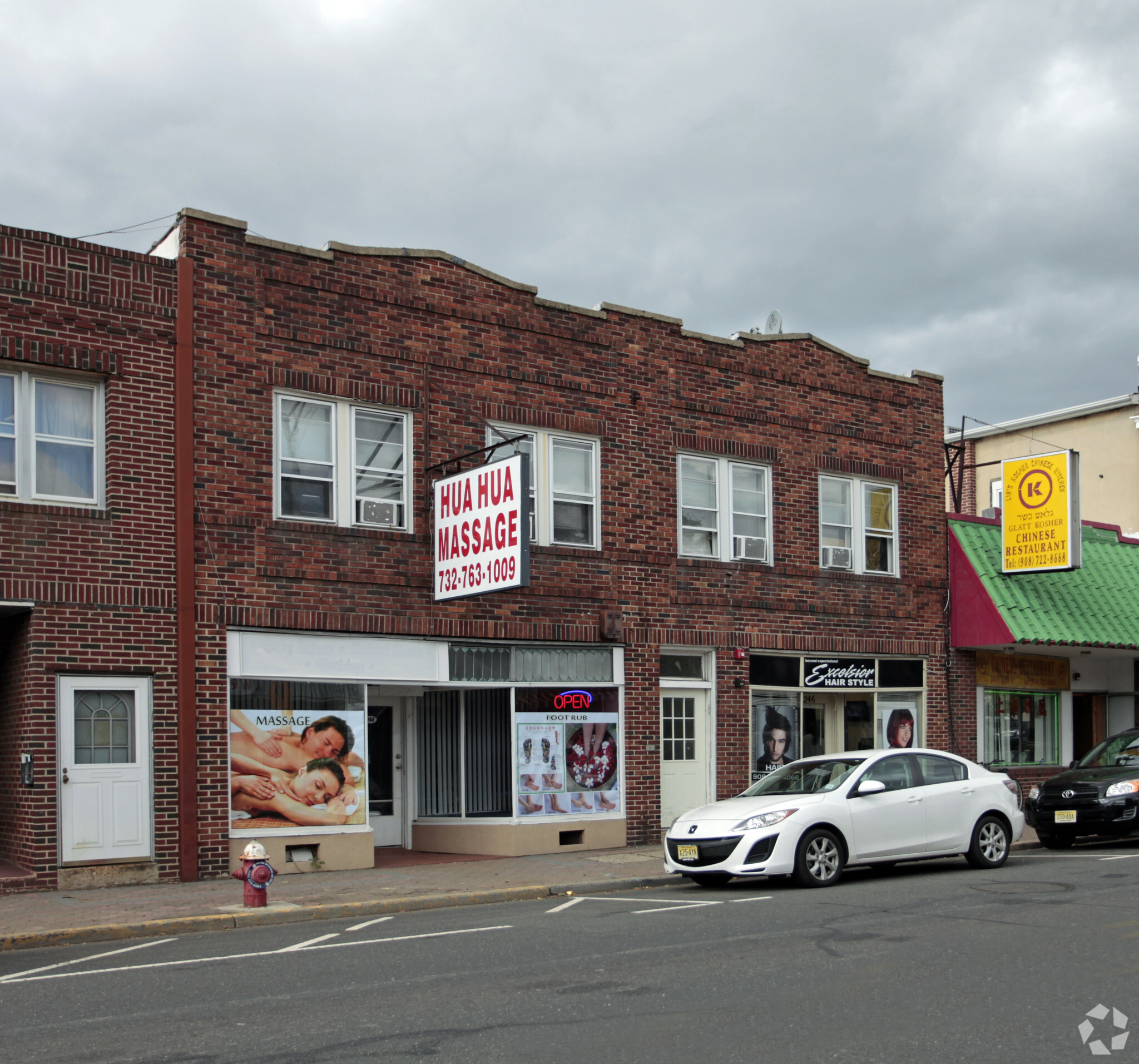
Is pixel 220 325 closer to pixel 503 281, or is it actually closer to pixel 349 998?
pixel 503 281

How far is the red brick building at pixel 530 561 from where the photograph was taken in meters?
15.4

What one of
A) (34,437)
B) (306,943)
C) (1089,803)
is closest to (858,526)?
(1089,803)

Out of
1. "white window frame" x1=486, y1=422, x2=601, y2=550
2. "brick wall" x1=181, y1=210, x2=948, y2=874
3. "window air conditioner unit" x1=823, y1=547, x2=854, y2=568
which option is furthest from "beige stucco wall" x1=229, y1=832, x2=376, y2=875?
"window air conditioner unit" x1=823, y1=547, x2=854, y2=568

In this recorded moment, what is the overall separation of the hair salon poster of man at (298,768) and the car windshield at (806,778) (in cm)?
470

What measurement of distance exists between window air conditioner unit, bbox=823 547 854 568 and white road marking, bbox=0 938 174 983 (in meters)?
12.5

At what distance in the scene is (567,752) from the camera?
18.0 m

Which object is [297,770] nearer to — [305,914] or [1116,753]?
[305,914]

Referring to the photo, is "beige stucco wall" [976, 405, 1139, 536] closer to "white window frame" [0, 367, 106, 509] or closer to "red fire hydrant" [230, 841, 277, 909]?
"white window frame" [0, 367, 106, 509]

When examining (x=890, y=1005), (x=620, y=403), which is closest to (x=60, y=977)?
(x=890, y=1005)

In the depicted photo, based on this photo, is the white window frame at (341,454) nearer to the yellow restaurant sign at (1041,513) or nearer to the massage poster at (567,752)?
the massage poster at (567,752)

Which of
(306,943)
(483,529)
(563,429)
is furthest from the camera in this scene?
(563,429)

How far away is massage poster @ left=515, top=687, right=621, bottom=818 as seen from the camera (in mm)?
17594

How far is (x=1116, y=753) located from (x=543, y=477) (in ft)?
28.4

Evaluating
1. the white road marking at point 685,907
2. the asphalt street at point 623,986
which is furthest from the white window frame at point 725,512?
the asphalt street at point 623,986
